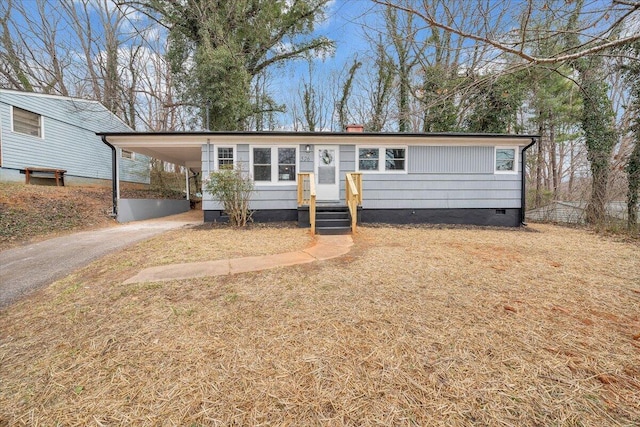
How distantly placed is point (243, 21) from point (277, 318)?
613 inches

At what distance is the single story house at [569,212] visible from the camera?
817 centimetres

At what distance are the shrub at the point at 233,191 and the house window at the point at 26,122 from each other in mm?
8433

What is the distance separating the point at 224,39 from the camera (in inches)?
490

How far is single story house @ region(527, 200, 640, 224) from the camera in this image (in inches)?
322

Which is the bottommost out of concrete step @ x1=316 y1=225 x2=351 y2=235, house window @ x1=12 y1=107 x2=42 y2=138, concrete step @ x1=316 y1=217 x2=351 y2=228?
concrete step @ x1=316 y1=225 x2=351 y2=235

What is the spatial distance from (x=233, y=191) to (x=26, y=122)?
9.47 m

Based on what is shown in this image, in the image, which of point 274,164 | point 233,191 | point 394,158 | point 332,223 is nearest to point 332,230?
point 332,223

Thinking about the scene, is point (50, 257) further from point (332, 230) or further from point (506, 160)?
point (506, 160)

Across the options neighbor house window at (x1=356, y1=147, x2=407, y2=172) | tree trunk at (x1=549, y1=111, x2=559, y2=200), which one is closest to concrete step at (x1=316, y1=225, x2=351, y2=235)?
neighbor house window at (x1=356, y1=147, x2=407, y2=172)

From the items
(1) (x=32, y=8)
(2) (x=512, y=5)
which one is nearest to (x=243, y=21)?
(1) (x=32, y=8)

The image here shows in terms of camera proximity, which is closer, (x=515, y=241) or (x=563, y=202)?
(x=515, y=241)

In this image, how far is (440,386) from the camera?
1.53 m

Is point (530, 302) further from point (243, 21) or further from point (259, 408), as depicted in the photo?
point (243, 21)

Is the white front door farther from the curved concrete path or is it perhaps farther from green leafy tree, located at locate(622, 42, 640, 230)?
green leafy tree, located at locate(622, 42, 640, 230)
